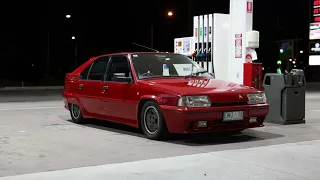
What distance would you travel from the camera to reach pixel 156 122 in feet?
25.7

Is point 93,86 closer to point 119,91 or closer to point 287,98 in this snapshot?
point 119,91

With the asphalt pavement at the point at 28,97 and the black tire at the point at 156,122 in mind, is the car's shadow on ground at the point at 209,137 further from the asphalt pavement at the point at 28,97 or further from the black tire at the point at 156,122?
the asphalt pavement at the point at 28,97

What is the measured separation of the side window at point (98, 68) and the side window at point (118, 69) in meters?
0.24

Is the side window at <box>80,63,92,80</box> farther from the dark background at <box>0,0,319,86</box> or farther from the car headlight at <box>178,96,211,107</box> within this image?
the dark background at <box>0,0,319,86</box>

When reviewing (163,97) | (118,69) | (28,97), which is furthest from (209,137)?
(28,97)

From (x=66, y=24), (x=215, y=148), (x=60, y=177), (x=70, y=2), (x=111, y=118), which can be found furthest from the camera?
(x=66, y=24)

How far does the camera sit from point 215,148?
282 inches

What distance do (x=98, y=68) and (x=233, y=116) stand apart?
10.8 feet

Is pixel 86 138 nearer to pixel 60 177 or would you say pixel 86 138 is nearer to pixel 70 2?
pixel 60 177

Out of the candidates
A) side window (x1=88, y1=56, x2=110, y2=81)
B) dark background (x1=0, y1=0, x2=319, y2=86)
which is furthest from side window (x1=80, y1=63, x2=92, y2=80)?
dark background (x1=0, y1=0, x2=319, y2=86)

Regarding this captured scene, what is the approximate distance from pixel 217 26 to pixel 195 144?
4.44 meters

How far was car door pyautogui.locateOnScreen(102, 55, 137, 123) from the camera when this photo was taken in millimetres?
8320

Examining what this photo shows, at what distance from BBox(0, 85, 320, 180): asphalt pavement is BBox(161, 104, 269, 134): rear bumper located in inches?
10.6

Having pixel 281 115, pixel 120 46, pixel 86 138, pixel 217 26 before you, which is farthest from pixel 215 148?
pixel 120 46
